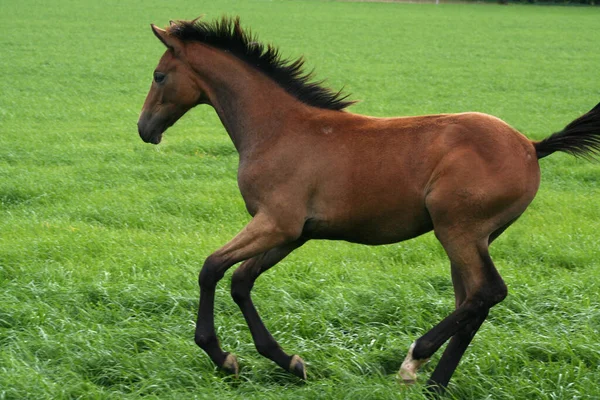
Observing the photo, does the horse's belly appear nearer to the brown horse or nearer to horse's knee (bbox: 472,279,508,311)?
the brown horse

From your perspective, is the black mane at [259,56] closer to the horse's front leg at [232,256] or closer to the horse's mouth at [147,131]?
the horse's mouth at [147,131]

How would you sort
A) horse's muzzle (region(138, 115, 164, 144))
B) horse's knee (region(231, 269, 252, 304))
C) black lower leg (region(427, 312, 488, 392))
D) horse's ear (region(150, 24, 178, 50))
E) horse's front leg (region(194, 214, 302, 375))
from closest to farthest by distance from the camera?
1. black lower leg (region(427, 312, 488, 392))
2. horse's front leg (region(194, 214, 302, 375))
3. horse's knee (region(231, 269, 252, 304))
4. horse's ear (region(150, 24, 178, 50))
5. horse's muzzle (region(138, 115, 164, 144))

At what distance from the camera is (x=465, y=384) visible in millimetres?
4910

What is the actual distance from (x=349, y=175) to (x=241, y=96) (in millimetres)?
995

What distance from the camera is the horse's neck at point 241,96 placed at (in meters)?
5.45

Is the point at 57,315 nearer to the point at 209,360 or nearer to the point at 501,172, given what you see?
the point at 209,360

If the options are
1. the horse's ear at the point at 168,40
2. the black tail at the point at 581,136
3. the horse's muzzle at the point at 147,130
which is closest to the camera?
the black tail at the point at 581,136

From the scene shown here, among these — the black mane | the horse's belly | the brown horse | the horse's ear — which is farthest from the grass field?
the horse's ear

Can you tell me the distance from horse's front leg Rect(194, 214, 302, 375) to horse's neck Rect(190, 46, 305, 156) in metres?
0.65

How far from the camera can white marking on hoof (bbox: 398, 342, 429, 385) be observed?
4.84 metres

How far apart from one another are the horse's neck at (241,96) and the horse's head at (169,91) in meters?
0.08

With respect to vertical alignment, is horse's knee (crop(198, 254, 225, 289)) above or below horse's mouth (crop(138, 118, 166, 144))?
below

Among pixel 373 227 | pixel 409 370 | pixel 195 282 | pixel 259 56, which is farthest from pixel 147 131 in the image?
Result: pixel 409 370

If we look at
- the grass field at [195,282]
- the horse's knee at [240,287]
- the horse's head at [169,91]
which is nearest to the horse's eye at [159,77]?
the horse's head at [169,91]
